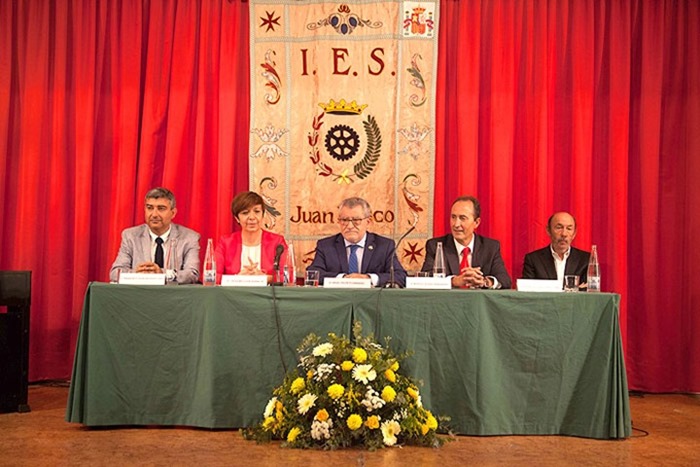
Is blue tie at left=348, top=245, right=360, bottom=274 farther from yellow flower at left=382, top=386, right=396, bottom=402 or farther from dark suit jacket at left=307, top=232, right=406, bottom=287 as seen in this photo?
yellow flower at left=382, top=386, right=396, bottom=402

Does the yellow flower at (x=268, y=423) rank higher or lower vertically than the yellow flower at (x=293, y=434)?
higher

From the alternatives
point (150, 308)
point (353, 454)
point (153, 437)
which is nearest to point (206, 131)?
point (150, 308)

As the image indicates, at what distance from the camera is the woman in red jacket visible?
4.91 m

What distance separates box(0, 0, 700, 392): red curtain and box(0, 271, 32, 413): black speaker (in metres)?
1.00

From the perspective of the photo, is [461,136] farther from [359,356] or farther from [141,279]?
[141,279]

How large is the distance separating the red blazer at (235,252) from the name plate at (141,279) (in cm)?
84

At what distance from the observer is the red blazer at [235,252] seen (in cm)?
495

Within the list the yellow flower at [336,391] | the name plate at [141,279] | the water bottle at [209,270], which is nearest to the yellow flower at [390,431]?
the yellow flower at [336,391]

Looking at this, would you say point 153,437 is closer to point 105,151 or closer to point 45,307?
point 45,307

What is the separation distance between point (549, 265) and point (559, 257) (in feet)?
0.28

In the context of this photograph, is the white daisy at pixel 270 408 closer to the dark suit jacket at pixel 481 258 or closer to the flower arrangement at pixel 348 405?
the flower arrangement at pixel 348 405

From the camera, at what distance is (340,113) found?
5.67 metres

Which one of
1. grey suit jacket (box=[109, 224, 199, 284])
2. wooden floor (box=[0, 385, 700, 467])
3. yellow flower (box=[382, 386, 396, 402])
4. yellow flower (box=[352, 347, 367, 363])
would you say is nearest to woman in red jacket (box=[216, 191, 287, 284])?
grey suit jacket (box=[109, 224, 199, 284])

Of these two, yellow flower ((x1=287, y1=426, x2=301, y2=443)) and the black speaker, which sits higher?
the black speaker
